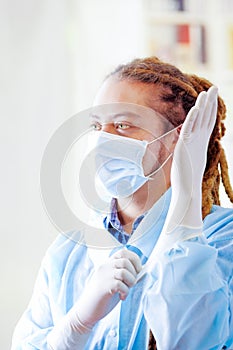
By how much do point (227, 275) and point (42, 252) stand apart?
4.27 ft

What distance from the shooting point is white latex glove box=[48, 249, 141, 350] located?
3.22 ft

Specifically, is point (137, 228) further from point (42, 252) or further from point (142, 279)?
point (42, 252)

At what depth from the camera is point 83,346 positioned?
41.8 inches

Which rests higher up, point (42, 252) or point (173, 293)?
point (173, 293)

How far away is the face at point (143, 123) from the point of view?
108cm

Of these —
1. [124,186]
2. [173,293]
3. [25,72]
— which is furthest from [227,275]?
[25,72]

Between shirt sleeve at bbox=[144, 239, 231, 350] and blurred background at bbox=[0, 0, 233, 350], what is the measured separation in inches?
43.5

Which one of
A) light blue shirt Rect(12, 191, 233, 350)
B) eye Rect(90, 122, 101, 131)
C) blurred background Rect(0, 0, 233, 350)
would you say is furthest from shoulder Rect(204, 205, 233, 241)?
blurred background Rect(0, 0, 233, 350)

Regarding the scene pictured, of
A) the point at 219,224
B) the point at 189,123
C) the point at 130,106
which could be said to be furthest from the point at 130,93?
the point at 219,224

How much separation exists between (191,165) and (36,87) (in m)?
1.38

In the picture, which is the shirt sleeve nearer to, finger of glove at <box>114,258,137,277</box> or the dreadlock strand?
finger of glove at <box>114,258,137,277</box>

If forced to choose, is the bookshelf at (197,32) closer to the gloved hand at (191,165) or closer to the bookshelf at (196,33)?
the bookshelf at (196,33)

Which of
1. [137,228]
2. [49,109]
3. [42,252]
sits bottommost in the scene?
[42,252]

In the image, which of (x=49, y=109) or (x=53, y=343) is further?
(x=49, y=109)
